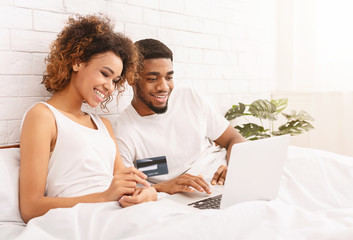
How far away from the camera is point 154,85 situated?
6.14 feet

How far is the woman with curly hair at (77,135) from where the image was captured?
1.22 metres

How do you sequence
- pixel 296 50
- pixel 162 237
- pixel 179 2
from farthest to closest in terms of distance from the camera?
pixel 296 50, pixel 179 2, pixel 162 237

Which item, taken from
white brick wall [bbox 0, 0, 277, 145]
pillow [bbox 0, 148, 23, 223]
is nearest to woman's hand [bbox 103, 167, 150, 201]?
pillow [bbox 0, 148, 23, 223]

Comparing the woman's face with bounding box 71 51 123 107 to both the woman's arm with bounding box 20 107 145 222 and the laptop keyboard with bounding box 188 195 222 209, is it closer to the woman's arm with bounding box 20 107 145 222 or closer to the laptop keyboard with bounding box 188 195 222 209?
the woman's arm with bounding box 20 107 145 222

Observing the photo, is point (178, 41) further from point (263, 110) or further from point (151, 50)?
point (263, 110)

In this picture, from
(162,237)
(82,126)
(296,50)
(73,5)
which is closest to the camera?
(162,237)

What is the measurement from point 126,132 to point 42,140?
0.58 metres

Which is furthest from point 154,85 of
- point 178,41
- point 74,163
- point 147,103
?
point 74,163

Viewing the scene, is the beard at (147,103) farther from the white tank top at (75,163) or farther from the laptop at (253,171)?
the laptop at (253,171)

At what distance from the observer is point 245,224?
0.92 meters

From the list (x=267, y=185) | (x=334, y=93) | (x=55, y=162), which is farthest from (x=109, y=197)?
(x=334, y=93)

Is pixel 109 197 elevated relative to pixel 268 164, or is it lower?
lower

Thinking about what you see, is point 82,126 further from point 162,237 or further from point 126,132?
point 162,237

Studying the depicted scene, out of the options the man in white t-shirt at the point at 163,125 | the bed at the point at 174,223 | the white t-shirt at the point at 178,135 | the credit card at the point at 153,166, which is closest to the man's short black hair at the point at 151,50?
the man in white t-shirt at the point at 163,125
